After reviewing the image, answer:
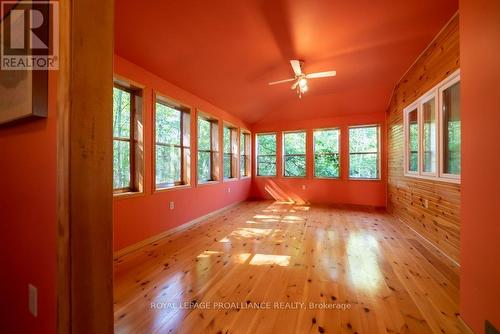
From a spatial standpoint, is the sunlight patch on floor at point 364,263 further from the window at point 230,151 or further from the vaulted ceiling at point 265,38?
the window at point 230,151

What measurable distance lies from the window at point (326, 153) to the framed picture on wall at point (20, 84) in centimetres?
584

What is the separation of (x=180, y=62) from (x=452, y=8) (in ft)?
10.5

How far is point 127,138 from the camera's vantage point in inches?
108

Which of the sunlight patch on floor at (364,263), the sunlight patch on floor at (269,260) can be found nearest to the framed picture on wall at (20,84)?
the sunlight patch on floor at (269,260)

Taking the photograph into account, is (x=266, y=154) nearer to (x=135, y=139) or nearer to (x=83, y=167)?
(x=135, y=139)

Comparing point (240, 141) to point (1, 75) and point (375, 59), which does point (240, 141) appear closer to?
point (375, 59)

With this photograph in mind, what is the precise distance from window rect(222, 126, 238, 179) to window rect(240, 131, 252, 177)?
0.54 m

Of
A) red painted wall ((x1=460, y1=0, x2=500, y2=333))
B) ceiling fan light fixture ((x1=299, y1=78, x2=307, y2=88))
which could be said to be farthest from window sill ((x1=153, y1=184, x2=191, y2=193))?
red painted wall ((x1=460, y1=0, x2=500, y2=333))

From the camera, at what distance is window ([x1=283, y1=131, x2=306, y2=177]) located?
6.23m

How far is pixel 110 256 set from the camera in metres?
0.94

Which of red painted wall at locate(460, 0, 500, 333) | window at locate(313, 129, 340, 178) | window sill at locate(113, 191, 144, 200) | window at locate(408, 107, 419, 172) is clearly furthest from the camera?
window at locate(313, 129, 340, 178)

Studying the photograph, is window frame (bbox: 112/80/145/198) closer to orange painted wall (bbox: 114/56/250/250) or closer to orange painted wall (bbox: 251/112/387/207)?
orange painted wall (bbox: 114/56/250/250)

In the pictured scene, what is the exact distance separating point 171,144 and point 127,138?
0.80 metres

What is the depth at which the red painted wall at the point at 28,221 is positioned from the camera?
89 cm
